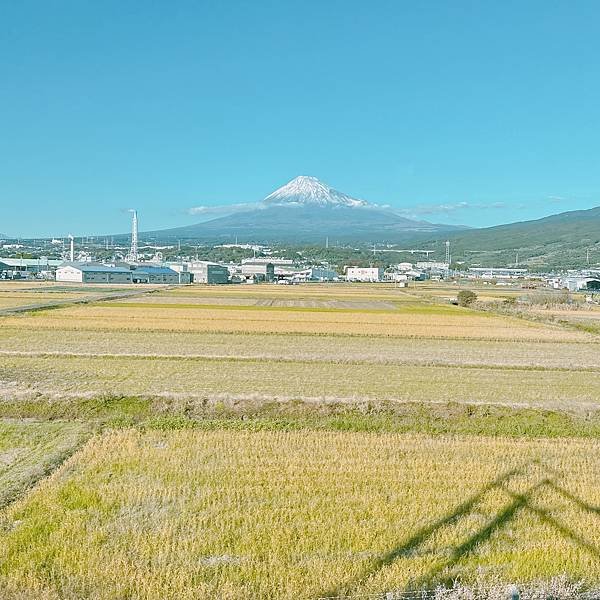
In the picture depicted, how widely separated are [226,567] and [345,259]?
15373 cm

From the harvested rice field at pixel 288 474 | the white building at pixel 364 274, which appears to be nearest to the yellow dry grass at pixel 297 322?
the harvested rice field at pixel 288 474

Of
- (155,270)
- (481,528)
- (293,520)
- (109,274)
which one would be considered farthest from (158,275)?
(481,528)

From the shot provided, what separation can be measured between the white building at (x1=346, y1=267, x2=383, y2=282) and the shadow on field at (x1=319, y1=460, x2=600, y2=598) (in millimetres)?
95872

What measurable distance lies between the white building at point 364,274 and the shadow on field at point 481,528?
95.9 meters

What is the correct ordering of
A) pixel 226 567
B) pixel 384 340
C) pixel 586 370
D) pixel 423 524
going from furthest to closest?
1. pixel 384 340
2. pixel 586 370
3. pixel 423 524
4. pixel 226 567

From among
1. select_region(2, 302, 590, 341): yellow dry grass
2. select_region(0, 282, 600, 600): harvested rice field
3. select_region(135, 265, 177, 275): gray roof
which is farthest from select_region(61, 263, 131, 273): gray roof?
select_region(0, 282, 600, 600): harvested rice field

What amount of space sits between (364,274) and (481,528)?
330 feet

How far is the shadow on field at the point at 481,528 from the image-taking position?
17.3 feet

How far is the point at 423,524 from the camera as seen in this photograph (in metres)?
6.38

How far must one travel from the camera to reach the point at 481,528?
6.32 meters

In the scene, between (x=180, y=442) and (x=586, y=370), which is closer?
(x=180, y=442)

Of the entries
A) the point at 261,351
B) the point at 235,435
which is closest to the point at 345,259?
the point at 261,351

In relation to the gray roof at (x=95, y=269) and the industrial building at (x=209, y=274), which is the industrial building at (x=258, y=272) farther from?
the gray roof at (x=95, y=269)

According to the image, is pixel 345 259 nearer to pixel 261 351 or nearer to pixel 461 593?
pixel 261 351
